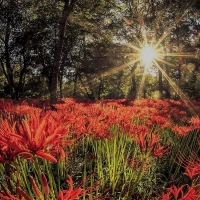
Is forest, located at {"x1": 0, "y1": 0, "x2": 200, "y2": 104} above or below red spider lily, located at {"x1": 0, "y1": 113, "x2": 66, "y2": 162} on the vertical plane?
above

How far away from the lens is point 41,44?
941 inches


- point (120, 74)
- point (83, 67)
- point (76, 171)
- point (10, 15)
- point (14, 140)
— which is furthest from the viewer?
point (120, 74)

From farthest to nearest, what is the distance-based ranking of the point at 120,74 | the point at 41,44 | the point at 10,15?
the point at 120,74 < the point at 41,44 < the point at 10,15

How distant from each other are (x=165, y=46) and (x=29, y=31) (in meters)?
12.8

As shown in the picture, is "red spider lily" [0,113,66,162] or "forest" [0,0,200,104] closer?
"red spider lily" [0,113,66,162]

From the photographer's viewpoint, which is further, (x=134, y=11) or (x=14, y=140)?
(x=134, y=11)

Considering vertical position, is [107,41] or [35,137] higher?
[107,41]

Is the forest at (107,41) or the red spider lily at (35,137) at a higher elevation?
the forest at (107,41)

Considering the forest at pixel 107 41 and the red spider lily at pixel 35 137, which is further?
the forest at pixel 107 41

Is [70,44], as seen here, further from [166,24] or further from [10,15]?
[166,24]

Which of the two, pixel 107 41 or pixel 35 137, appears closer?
pixel 35 137

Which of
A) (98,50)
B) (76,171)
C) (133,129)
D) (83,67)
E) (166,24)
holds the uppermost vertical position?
(166,24)

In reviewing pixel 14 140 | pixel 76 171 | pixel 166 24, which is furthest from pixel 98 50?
pixel 14 140

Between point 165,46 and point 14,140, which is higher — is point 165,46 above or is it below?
above
